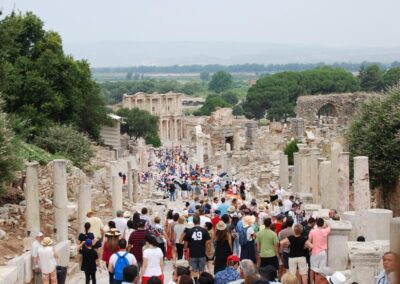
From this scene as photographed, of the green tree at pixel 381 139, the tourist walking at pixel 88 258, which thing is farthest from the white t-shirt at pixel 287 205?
the green tree at pixel 381 139

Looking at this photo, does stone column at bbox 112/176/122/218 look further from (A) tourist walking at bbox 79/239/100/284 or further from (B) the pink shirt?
(B) the pink shirt

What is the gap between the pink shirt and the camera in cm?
1403

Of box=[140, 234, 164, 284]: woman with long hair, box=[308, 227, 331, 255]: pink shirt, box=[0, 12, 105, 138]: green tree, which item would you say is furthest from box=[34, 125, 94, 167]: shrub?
box=[140, 234, 164, 284]: woman with long hair

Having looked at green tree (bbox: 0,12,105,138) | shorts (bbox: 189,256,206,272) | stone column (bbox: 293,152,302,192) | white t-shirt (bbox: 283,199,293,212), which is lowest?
stone column (bbox: 293,152,302,192)

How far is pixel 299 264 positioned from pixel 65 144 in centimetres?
2262

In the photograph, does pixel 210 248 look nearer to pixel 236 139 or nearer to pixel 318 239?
pixel 318 239

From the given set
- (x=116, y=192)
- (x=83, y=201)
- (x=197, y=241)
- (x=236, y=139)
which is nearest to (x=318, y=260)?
(x=197, y=241)

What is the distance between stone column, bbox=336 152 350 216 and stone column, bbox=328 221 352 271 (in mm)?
8151

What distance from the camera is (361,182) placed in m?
21.0

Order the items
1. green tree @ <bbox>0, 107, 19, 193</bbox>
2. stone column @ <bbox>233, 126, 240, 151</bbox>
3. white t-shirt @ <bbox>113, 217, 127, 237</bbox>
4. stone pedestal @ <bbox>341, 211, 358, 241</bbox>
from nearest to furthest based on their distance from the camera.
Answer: white t-shirt @ <bbox>113, 217, 127, 237</bbox> < stone pedestal @ <bbox>341, 211, 358, 241</bbox> < green tree @ <bbox>0, 107, 19, 193</bbox> < stone column @ <bbox>233, 126, 240, 151</bbox>

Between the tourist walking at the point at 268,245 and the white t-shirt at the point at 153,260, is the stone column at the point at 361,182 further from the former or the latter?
the white t-shirt at the point at 153,260

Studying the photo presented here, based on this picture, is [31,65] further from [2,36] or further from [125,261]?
[125,261]

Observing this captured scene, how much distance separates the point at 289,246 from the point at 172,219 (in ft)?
10.4

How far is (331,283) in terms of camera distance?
10984 mm
